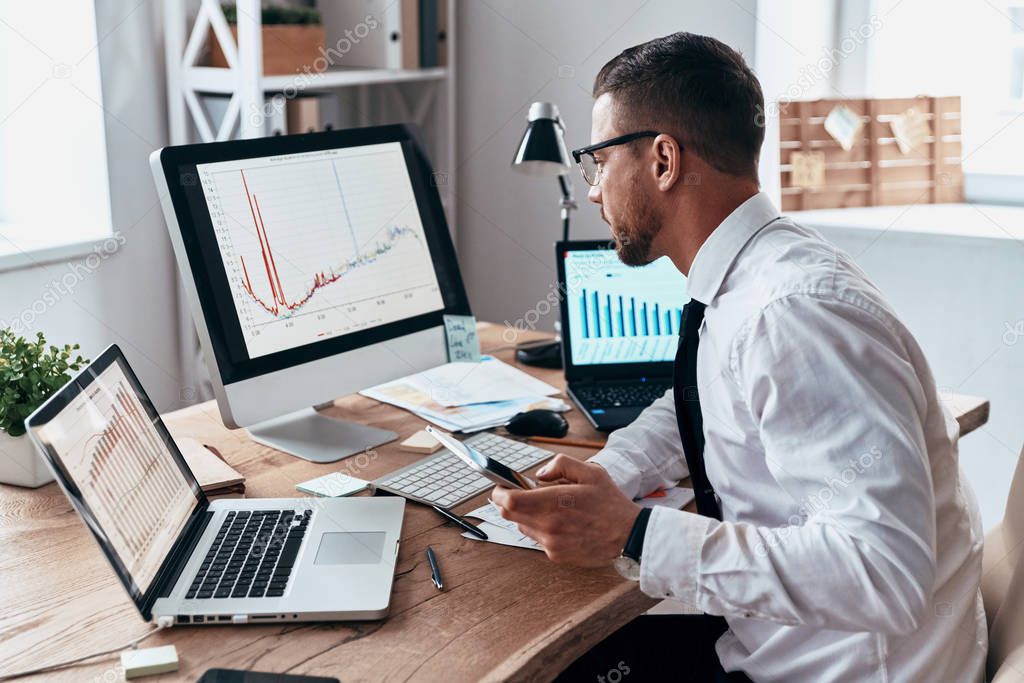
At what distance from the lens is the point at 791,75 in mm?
2744

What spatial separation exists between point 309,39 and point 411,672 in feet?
7.02

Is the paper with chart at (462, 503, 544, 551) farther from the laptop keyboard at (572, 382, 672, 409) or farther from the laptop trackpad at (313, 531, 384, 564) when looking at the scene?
the laptop keyboard at (572, 382, 672, 409)

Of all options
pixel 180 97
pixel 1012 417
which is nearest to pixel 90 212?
pixel 180 97

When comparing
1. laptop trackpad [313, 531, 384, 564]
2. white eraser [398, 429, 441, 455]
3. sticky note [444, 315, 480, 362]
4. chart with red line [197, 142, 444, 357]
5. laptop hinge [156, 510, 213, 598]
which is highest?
chart with red line [197, 142, 444, 357]

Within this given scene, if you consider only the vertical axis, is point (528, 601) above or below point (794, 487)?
below

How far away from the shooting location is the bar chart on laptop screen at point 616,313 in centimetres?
185

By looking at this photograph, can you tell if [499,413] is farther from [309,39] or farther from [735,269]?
[309,39]

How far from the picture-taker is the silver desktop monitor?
1418mm

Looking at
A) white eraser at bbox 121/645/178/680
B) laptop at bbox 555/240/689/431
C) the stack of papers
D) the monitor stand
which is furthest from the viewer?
laptop at bbox 555/240/689/431

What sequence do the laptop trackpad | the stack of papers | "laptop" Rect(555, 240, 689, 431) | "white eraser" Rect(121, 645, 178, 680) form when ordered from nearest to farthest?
"white eraser" Rect(121, 645, 178, 680) → the laptop trackpad → the stack of papers → "laptop" Rect(555, 240, 689, 431)

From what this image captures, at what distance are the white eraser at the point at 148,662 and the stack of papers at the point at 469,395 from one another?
0.74 metres

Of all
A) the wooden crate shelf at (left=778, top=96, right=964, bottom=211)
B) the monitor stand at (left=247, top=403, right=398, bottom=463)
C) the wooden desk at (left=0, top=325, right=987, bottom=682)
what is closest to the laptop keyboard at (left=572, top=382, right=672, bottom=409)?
the monitor stand at (left=247, top=403, right=398, bottom=463)

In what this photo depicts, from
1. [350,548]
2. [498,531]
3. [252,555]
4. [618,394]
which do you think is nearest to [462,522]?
[498,531]

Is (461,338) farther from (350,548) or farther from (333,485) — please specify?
(350,548)
